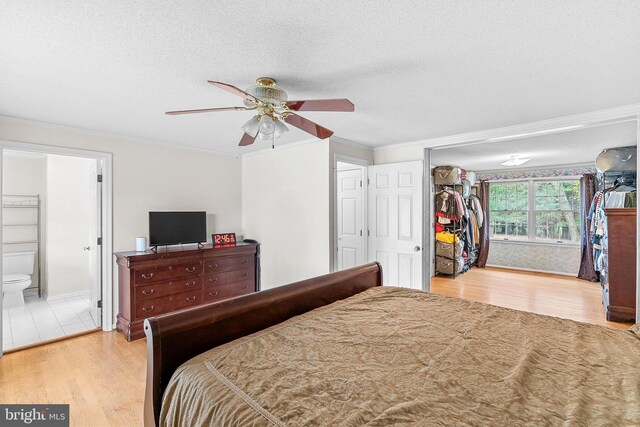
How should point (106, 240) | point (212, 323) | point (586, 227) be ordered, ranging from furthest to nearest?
point (586, 227) → point (106, 240) → point (212, 323)

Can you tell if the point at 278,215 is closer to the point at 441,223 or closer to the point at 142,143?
the point at 142,143

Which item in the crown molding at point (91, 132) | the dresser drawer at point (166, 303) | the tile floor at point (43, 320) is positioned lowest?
the tile floor at point (43, 320)

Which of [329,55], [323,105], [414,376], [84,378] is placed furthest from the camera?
[84,378]

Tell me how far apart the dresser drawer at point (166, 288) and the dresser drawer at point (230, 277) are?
133 millimetres

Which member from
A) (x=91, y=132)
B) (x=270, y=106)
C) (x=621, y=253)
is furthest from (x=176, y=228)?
(x=621, y=253)

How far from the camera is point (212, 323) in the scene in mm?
1580

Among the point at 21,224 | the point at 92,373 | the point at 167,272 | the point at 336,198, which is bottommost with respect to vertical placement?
the point at 92,373

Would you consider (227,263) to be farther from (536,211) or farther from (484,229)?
(536,211)

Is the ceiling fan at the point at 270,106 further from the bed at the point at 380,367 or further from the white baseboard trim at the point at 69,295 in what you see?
the white baseboard trim at the point at 69,295

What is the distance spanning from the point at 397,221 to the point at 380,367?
2.94m

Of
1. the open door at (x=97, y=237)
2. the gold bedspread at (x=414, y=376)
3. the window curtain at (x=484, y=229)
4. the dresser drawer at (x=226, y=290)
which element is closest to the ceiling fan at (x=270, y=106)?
the gold bedspread at (x=414, y=376)

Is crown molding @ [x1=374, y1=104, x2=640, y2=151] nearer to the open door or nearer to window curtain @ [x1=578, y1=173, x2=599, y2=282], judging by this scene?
window curtain @ [x1=578, y1=173, x2=599, y2=282]

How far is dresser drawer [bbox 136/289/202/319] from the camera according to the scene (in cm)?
342

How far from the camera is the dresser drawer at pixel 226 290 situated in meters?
3.99
